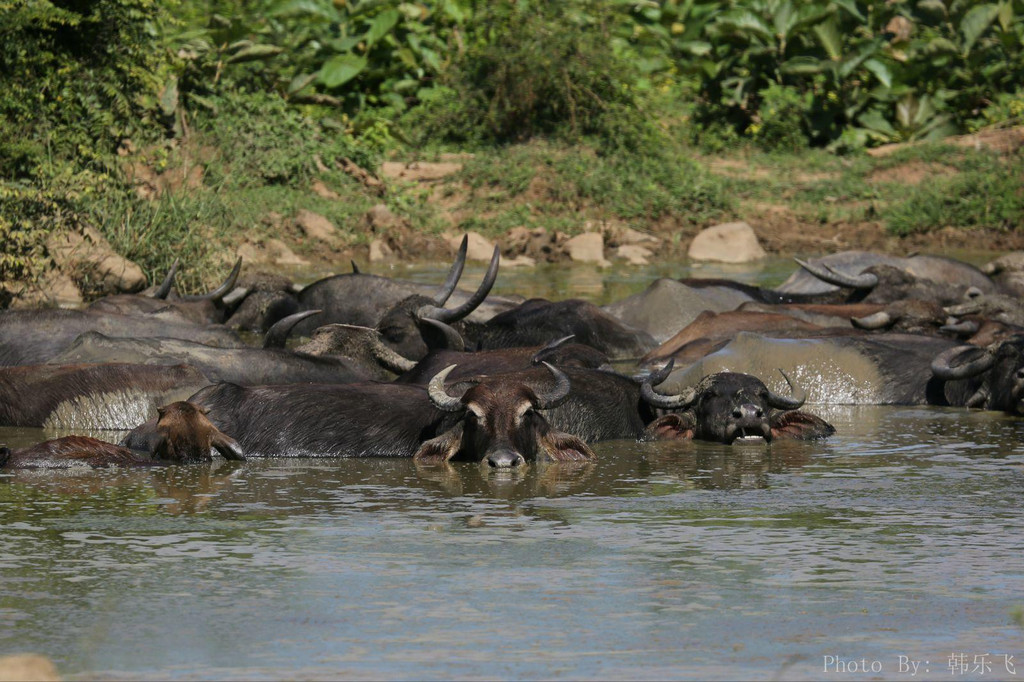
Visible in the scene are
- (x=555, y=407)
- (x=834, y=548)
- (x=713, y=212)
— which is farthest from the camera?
(x=713, y=212)

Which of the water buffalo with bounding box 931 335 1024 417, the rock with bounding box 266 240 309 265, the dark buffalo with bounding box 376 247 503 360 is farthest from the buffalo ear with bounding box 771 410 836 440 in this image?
the rock with bounding box 266 240 309 265

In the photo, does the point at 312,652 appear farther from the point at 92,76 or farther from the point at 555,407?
the point at 92,76

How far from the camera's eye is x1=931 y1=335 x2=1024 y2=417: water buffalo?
9516 millimetres

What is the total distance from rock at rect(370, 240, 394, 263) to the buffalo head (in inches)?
469

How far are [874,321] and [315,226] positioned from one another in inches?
362

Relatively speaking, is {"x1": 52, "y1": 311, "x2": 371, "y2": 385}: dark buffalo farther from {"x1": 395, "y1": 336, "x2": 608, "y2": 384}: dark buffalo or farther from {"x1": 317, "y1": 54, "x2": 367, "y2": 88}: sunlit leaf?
{"x1": 317, "y1": 54, "x2": 367, "y2": 88}: sunlit leaf

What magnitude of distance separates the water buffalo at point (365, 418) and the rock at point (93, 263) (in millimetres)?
6214

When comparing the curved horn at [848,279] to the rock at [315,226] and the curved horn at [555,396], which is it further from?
the rock at [315,226]

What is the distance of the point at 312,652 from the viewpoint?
14.3ft

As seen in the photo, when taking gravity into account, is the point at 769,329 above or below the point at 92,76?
below

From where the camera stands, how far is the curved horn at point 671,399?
8.66 meters

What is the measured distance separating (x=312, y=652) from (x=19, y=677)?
29.9 inches

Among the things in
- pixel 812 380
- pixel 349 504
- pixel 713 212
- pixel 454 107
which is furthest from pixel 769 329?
pixel 454 107

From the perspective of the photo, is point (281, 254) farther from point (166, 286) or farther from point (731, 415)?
point (731, 415)
